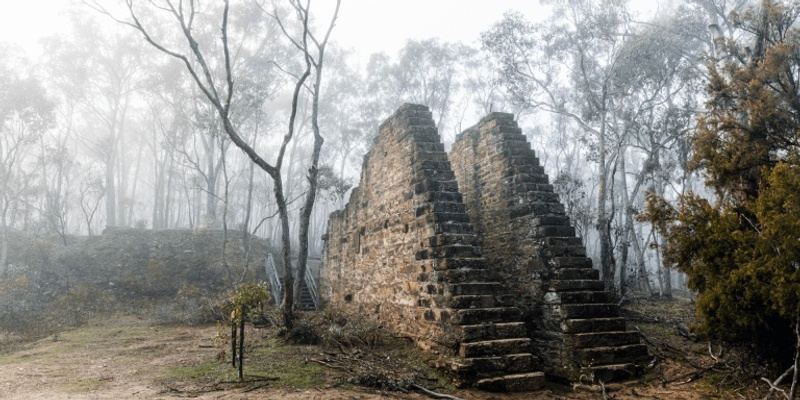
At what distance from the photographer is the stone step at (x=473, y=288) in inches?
253

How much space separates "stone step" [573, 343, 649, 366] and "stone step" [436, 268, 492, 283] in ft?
5.81

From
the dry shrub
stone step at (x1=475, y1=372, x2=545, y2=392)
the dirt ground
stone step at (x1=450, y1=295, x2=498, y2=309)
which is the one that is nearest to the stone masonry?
the dirt ground

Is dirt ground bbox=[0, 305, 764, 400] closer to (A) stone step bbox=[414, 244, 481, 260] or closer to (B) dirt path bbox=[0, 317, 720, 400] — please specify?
(B) dirt path bbox=[0, 317, 720, 400]

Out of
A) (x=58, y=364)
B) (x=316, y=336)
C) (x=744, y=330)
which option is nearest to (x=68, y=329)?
(x=58, y=364)

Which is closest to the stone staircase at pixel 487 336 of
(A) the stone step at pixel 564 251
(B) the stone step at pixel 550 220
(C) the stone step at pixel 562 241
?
(A) the stone step at pixel 564 251

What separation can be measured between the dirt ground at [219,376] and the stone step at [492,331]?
74 centimetres

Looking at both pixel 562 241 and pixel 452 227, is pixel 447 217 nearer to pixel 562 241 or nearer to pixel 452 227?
pixel 452 227

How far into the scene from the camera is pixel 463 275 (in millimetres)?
6660

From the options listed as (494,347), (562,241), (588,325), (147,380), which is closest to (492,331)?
(494,347)

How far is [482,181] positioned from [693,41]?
609 inches

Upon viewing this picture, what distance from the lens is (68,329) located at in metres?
12.4

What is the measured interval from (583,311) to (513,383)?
196 cm

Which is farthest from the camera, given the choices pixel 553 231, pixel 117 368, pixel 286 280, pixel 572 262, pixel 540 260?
pixel 286 280

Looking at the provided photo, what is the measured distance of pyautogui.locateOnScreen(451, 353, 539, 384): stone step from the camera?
5.74 m
